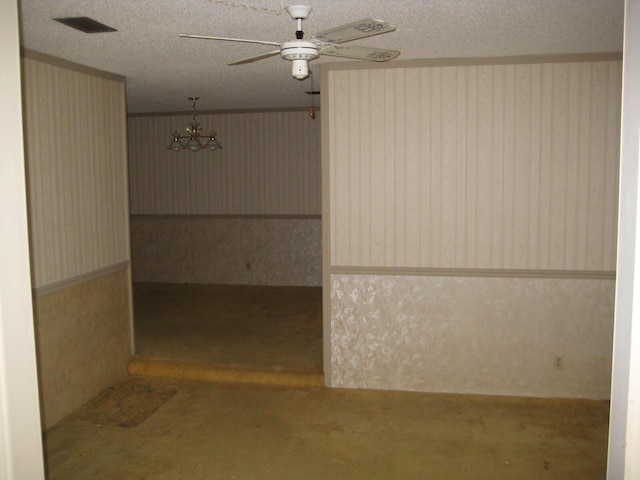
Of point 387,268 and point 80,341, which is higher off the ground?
point 387,268

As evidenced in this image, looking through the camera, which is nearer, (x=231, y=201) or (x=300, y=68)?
(x=300, y=68)

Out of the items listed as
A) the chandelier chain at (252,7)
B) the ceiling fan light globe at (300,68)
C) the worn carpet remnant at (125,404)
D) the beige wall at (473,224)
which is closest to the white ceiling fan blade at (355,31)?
the ceiling fan light globe at (300,68)

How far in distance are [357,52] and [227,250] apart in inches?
234

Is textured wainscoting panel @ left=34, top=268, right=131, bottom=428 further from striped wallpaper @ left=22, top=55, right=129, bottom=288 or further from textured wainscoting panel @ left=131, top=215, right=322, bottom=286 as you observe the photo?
textured wainscoting panel @ left=131, top=215, right=322, bottom=286

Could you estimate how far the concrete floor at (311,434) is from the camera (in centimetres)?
367

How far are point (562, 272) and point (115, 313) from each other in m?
3.90

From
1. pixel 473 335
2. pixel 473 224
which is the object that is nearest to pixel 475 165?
pixel 473 224

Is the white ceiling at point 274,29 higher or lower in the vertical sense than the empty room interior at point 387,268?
higher

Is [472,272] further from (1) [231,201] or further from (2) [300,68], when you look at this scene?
(1) [231,201]

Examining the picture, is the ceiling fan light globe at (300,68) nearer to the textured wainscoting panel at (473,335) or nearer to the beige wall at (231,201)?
the textured wainscoting panel at (473,335)

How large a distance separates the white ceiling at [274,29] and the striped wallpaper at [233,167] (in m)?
3.14

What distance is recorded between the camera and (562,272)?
460 cm

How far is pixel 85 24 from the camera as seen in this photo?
3488 mm

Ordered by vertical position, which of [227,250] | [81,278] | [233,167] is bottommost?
[227,250]
